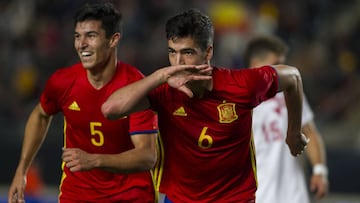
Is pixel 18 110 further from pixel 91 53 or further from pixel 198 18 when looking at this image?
pixel 198 18

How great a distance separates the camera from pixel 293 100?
6.46m

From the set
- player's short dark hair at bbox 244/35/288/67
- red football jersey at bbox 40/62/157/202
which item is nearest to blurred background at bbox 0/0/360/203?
player's short dark hair at bbox 244/35/288/67

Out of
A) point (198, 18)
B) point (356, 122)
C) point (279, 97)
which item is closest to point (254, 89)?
point (198, 18)

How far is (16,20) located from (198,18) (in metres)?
10.7

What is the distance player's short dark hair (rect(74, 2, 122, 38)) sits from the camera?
23.3 feet

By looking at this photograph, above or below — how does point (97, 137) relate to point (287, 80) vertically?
below

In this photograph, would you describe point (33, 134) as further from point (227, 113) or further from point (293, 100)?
point (293, 100)

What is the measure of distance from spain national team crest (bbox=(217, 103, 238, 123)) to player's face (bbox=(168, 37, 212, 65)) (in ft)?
1.19

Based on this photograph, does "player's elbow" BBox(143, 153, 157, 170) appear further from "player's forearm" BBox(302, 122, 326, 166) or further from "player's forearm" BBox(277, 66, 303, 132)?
"player's forearm" BBox(302, 122, 326, 166)

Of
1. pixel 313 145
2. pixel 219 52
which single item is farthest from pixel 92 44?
pixel 219 52

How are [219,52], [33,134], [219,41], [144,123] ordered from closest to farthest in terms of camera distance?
[144,123] → [33,134] → [219,52] → [219,41]

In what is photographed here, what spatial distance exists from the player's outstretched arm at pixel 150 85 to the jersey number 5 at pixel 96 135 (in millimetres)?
1109

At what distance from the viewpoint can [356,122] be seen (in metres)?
14.9

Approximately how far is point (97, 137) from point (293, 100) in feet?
4.83
